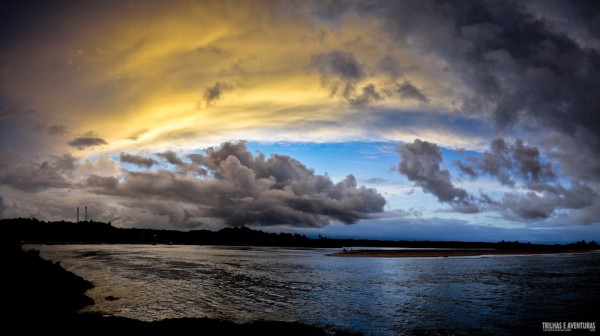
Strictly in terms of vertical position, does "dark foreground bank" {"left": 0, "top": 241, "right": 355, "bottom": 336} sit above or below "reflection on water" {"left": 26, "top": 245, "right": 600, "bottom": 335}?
above

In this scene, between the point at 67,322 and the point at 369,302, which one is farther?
the point at 369,302

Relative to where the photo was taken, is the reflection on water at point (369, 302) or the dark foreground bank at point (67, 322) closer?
the dark foreground bank at point (67, 322)

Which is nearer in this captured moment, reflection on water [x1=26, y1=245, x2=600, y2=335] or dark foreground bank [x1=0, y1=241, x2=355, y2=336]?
dark foreground bank [x1=0, y1=241, x2=355, y2=336]

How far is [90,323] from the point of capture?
20.4 m

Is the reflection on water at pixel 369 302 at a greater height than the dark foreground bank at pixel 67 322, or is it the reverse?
the dark foreground bank at pixel 67 322

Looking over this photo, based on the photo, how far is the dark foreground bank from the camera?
1917 centimetres

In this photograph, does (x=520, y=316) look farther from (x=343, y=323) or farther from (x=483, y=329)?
(x=343, y=323)

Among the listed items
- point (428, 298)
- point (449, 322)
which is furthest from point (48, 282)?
point (428, 298)

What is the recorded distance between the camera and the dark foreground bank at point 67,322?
19172mm

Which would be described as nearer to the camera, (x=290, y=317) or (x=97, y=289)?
(x=290, y=317)

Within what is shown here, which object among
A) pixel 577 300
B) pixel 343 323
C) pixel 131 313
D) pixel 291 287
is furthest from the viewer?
pixel 291 287

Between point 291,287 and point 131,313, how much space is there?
21.4 meters

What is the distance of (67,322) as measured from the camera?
787 inches

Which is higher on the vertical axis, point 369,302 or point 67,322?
point 67,322
